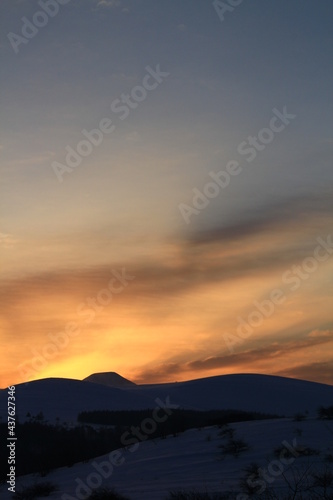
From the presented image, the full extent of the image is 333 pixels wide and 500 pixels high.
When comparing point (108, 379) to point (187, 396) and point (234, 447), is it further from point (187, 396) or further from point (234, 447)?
point (234, 447)

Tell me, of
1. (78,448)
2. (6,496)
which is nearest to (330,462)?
(6,496)

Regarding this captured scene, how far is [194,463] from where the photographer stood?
728 inches

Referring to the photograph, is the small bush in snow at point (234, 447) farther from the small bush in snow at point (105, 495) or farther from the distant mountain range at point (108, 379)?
the distant mountain range at point (108, 379)

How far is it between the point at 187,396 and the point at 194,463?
6473 cm

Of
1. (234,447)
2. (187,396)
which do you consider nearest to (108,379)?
(187,396)

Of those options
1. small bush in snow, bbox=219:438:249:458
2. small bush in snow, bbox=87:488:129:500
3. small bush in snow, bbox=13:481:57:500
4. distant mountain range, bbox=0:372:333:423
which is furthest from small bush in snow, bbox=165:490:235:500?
distant mountain range, bbox=0:372:333:423

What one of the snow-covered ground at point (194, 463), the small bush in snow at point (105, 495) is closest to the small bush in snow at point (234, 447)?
the snow-covered ground at point (194, 463)

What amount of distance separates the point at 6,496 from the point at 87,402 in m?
48.4

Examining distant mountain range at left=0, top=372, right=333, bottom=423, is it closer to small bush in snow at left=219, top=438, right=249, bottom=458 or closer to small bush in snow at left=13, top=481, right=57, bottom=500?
small bush in snow at left=219, top=438, right=249, bottom=458

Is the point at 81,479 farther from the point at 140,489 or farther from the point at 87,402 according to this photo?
the point at 87,402

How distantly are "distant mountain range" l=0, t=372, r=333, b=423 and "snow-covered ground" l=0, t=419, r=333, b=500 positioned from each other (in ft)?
94.5

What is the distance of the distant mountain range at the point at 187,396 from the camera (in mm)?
62281

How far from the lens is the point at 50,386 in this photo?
248 ft

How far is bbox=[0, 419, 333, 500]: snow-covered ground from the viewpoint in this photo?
15845 mm
